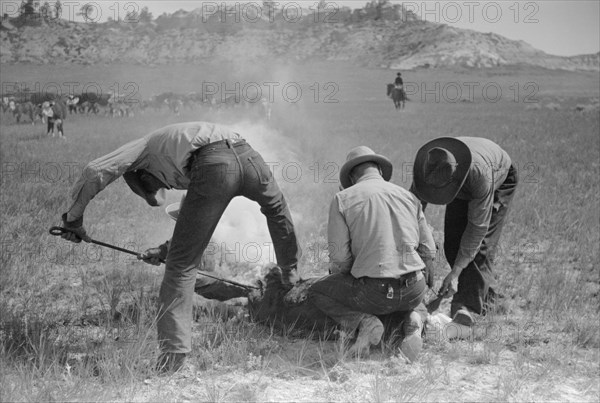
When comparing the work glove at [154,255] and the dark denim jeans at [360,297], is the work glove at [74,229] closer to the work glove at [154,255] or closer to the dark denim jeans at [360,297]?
the work glove at [154,255]

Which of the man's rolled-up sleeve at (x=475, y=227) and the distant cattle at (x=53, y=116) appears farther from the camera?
the distant cattle at (x=53, y=116)

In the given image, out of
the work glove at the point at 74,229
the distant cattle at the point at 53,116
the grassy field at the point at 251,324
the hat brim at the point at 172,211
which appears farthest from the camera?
the distant cattle at the point at 53,116

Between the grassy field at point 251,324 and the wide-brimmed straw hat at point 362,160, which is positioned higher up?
the wide-brimmed straw hat at point 362,160

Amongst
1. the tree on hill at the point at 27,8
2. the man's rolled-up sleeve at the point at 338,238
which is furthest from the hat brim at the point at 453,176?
the tree on hill at the point at 27,8

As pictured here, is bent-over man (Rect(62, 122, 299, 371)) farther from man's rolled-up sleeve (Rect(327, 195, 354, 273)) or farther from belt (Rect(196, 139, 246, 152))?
man's rolled-up sleeve (Rect(327, 195, 354, 273))

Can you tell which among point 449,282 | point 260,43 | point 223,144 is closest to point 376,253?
point 449,282

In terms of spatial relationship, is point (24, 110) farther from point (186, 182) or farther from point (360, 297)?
point (360, 297)

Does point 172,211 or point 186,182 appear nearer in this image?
point 186,182

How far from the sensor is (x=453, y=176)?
428 centimetres

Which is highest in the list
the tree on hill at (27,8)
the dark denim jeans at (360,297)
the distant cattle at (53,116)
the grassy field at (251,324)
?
the tree on hill at (27,8)

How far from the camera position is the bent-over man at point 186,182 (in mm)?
3725

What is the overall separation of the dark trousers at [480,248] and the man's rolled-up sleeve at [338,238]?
116cm

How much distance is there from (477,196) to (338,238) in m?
1.12

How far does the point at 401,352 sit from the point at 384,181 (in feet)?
3.62
